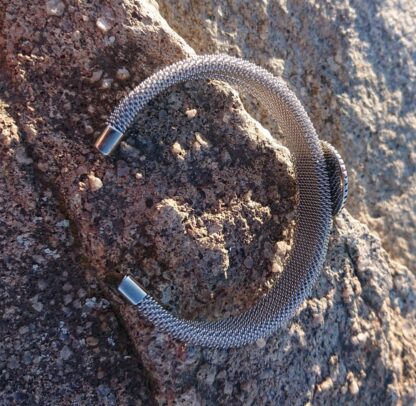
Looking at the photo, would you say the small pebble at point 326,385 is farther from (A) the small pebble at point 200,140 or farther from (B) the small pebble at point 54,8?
(B) the small pebble at point 54,8

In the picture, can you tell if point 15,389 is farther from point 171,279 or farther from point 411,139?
point 411,139

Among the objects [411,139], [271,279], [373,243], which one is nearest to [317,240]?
[271,279]

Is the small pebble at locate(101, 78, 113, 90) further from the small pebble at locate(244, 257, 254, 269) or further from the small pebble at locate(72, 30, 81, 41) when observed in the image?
the small pebble at locate(244, 257, 254, 269)

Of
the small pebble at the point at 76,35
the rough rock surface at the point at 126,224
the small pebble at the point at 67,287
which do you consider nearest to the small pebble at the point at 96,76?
the rough rock surface at the point at 126,224

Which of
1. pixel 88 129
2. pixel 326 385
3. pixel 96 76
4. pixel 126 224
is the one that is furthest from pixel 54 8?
pixel 326 385

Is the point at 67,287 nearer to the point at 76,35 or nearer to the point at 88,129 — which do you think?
the point at 88,129
